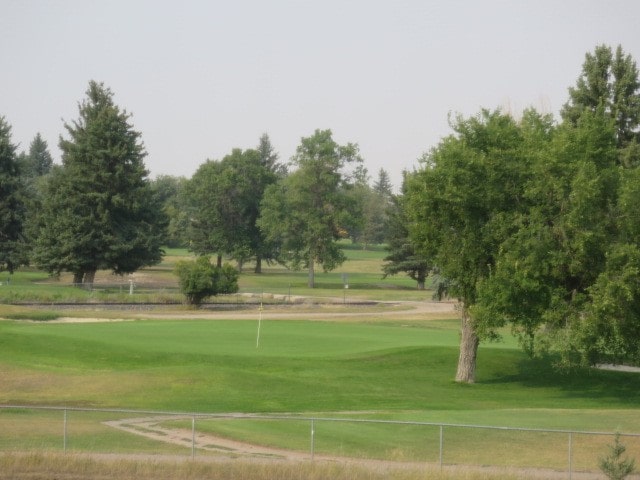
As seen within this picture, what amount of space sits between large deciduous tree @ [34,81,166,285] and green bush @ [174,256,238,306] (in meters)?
16.2

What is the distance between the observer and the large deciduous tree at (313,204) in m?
112

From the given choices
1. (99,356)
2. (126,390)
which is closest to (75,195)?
(99,356)

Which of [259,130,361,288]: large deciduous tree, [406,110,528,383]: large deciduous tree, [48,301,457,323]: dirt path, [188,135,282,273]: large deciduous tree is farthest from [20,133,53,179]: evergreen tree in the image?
[406,110,528,383]: large deciduous tree

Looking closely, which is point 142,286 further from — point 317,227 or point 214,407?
point 214,407

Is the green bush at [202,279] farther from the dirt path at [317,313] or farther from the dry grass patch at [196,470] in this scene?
the dry grass patch at [196,470]

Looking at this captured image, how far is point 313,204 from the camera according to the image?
114 m

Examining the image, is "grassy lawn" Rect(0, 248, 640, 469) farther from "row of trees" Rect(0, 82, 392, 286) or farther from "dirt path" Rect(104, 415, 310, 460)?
"row of trees" Rect(0, 82, 392, 286)

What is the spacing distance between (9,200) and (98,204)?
12826 mm

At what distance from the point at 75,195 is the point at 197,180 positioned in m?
42.4

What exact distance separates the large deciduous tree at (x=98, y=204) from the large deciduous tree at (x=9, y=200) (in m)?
6.56

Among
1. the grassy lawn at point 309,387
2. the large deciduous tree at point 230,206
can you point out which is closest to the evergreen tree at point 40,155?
the large deciduous tree at point 230,206

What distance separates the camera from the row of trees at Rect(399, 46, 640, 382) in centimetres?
3319

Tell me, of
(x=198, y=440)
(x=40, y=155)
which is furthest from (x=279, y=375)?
(x=40, y=155)

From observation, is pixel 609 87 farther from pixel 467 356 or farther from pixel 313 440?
pixel 313 440
